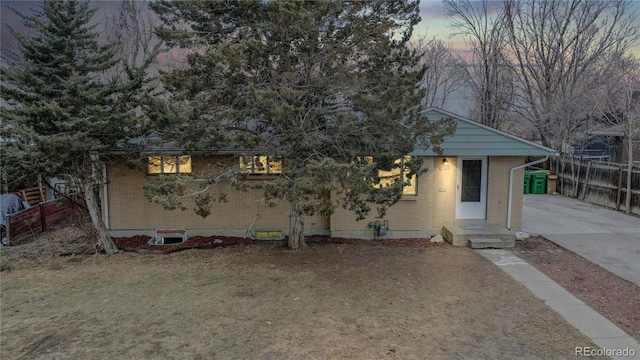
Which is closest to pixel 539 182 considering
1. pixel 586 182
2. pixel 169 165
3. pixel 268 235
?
pixel 586 182

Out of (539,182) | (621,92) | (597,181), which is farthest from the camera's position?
(539,182)

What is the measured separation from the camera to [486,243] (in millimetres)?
9703

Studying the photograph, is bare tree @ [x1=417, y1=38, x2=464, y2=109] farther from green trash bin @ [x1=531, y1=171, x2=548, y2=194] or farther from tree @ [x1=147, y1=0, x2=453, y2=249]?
tree @ [x1=147, y1=0, x2=453, y2=249]

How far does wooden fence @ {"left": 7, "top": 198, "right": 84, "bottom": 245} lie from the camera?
11.0 meters

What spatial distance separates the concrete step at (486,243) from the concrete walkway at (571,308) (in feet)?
2.01

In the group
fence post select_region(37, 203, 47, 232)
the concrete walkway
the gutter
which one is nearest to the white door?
the concrete walkway

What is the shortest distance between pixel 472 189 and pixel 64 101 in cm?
1013

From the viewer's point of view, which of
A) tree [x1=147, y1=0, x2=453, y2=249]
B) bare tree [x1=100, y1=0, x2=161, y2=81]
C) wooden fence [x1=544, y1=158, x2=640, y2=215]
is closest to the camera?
tree [x1=147, y1=0, x2=453, y2=249]

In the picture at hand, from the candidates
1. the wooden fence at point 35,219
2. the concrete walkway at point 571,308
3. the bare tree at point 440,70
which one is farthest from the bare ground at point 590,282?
the bare tree at point 440,70

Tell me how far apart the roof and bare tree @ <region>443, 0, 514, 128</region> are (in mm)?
12837

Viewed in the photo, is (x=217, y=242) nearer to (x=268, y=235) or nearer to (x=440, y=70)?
(x=268, y=235)

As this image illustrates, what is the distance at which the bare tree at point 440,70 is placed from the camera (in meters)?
24.5

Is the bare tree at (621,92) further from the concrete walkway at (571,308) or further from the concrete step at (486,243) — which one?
the concrete walkway at (571,308)

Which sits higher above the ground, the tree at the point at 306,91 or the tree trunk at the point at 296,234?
the tree at the point at 306,91
